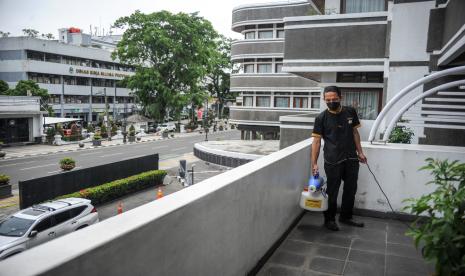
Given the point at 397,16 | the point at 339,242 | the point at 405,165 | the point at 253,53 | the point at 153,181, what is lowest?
the point at 153,181

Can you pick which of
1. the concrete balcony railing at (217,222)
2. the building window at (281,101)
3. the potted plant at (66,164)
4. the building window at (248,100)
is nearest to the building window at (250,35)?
the building window at (248,100)

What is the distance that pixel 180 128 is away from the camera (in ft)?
193

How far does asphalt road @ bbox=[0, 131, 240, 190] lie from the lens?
25969 mm

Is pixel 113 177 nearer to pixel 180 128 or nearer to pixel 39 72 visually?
pixel 39 72

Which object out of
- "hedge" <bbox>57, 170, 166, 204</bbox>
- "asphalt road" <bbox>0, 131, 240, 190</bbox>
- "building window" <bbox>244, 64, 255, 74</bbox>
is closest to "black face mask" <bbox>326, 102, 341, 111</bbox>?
"hedge" <bbox>57, 170, 166, 204</bbox>

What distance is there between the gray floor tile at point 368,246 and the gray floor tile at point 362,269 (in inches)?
17.2

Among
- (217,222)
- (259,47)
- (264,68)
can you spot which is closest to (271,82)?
(264,68)

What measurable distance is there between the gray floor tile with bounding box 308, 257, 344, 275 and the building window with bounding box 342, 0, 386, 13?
44.0 ft

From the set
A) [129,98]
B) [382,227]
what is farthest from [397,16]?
[129,98]

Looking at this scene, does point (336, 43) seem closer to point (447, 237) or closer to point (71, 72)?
point (447, 237)

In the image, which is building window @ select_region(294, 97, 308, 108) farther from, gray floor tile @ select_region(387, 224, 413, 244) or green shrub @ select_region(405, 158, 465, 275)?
green shrub @ select_region(405, 158, 465, 275)

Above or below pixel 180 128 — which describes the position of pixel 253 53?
above

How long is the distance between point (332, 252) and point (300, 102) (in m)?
29.3

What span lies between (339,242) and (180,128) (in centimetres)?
5495
